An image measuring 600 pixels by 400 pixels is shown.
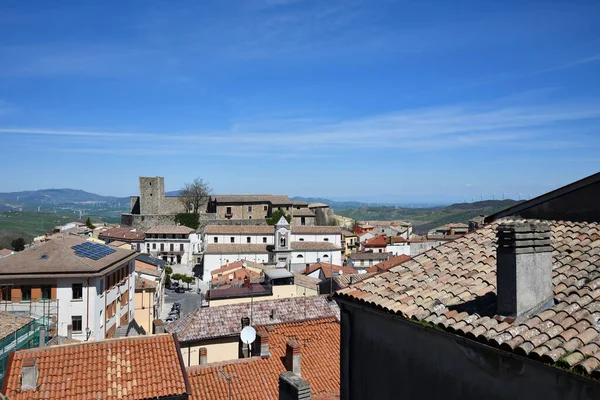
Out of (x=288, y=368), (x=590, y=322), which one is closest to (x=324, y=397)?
(x=288, y=368)

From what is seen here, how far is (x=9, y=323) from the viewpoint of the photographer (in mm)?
16016

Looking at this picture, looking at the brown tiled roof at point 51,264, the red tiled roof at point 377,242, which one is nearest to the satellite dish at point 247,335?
the brown tiled roof at point 51,264

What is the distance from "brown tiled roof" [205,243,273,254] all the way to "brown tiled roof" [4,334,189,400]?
5048cm

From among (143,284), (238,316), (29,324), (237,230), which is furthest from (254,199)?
(29,324)

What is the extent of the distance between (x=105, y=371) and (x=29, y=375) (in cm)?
165

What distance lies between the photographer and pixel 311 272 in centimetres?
4516

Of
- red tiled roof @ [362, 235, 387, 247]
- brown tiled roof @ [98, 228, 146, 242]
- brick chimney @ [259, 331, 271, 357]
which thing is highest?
brick chimney @ [259, 331, 271, 357]

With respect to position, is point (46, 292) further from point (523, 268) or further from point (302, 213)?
point (302, 213)

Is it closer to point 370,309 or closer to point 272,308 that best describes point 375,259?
point 272,308

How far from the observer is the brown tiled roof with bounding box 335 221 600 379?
15.8ft

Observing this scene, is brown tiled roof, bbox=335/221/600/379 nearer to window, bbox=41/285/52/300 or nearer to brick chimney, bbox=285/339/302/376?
brick chimney, bbox=285/339/302/376

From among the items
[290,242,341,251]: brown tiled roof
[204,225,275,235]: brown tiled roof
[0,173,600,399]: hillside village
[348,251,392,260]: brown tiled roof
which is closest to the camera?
[0,173,600,399]: hillside village

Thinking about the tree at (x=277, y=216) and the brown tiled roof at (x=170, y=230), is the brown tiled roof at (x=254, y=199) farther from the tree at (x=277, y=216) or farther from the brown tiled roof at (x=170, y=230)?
the brown tiled roof at (x=170, y=230)

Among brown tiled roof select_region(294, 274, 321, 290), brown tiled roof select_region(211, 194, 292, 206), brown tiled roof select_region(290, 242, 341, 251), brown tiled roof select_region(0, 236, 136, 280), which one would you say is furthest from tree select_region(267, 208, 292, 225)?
brown tiled roof select_region(0, 236, 136, 280)
